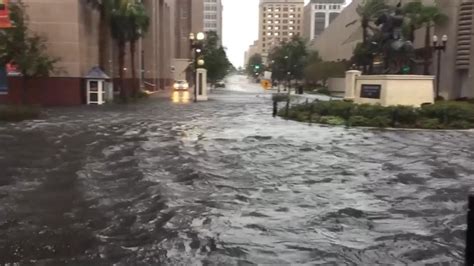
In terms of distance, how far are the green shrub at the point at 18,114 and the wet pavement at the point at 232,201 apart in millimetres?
8339

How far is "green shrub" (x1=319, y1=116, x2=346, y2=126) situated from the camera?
2509 centimetres

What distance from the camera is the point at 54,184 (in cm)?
1118

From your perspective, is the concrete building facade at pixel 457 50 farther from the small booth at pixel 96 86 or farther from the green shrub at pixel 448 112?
the small booth at pixel 96 86

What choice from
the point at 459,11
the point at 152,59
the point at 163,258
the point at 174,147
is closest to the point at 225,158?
the point at 174,147

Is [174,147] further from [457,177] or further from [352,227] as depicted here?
[352,227]

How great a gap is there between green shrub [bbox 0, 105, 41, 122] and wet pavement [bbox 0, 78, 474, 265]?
8.34 metres

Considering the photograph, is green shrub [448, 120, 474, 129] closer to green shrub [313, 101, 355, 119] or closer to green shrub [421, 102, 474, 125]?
green shrub [421, 102, 474, 125]

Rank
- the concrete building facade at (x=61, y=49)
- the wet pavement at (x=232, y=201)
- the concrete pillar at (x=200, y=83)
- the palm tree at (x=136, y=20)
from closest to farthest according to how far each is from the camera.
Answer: the wet pavement at (x=232, y=201) < the concrete building facade at (x=61, y=49) < the palm tree at (x=136, y=20) < the concrete pillar at (x=200, y=83)

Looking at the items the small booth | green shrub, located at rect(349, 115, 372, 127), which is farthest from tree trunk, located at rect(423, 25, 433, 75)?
green shrub, located at rect(349, 115, 372, 127)

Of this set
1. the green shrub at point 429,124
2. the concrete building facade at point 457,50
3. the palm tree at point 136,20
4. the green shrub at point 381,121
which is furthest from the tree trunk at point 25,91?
the concrete building facade at point 457,50

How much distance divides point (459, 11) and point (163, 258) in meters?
57.6

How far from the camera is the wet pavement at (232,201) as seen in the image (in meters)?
6.97

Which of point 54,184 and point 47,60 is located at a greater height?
point 47,60

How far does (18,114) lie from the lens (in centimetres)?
2694
